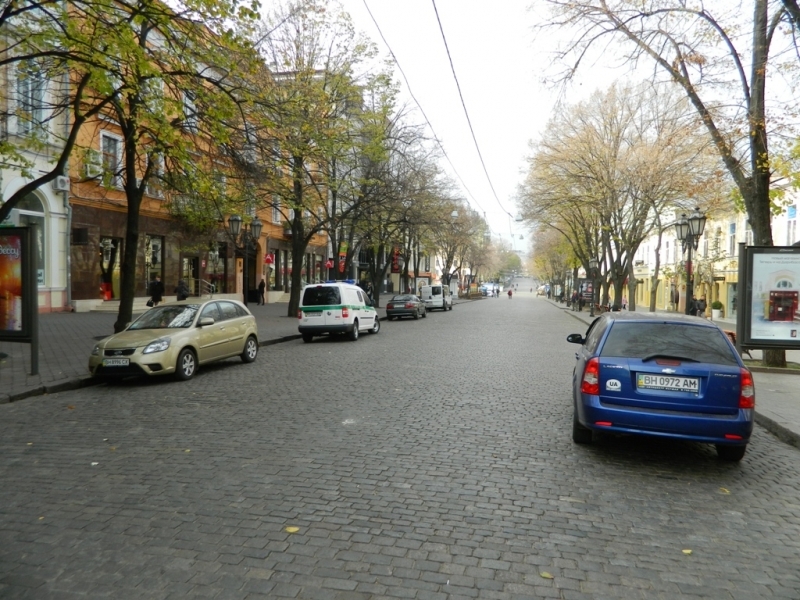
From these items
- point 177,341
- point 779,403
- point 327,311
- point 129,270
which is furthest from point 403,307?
point 779,403

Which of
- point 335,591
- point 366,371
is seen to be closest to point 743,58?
point 366,371

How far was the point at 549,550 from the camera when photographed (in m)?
3.91

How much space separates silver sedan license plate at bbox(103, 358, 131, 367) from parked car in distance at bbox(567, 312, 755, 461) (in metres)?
7.34

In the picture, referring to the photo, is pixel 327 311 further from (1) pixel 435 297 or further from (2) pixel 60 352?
(1) pixel 435 297

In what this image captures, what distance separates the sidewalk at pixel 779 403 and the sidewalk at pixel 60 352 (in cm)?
1031

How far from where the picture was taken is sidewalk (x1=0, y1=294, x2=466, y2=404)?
9547 millimetres

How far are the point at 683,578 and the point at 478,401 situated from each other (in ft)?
17.4

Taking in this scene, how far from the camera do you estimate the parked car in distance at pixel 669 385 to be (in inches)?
222

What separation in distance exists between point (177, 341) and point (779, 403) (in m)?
9.64

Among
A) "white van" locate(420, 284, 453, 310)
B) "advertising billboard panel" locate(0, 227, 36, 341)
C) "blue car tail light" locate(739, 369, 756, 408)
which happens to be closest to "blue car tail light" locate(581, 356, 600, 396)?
"blue car tail light" locate(739, 369, 756, 408)

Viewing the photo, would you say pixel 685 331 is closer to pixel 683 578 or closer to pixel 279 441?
pixel 683 578

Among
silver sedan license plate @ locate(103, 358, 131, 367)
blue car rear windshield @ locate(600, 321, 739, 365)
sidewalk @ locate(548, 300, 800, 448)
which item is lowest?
sidewalk @ locate(548, 300, 800, 448)

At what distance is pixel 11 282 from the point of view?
414 inches

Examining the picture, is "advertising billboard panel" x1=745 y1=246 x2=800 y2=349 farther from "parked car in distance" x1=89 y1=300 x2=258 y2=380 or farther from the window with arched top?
the window with arched top
